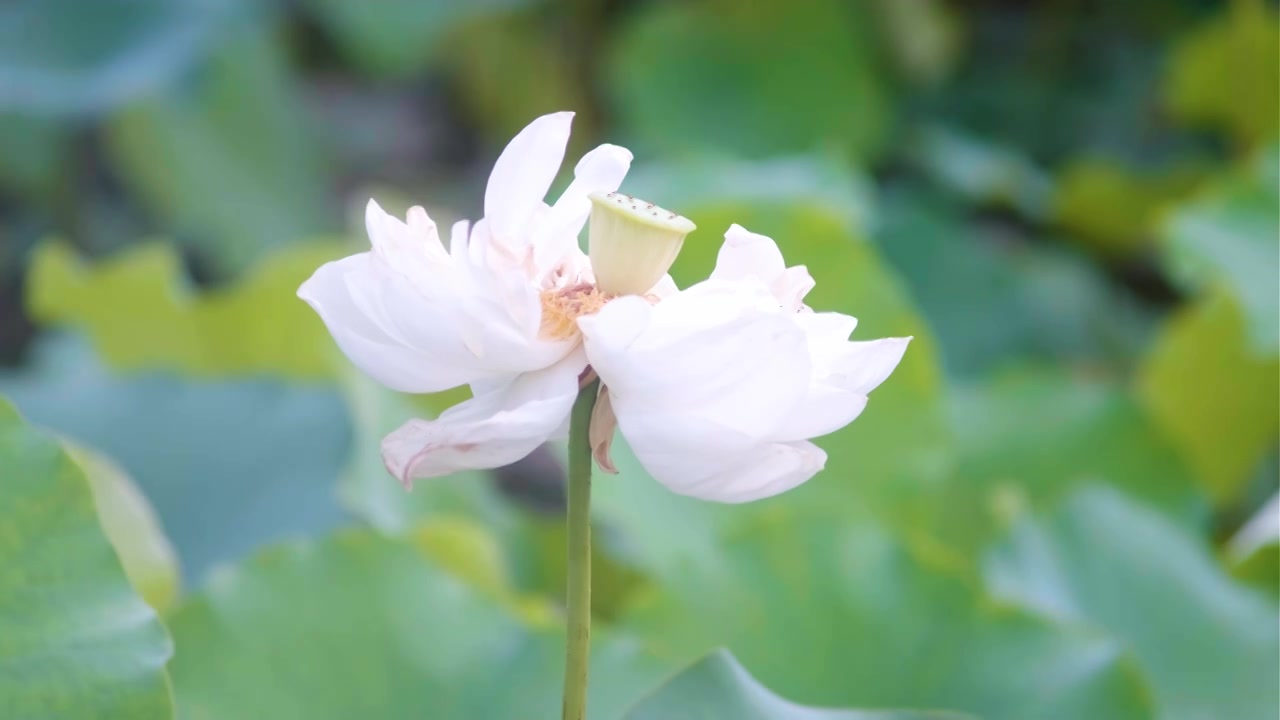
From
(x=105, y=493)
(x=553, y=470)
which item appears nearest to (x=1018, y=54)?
(x=553, y=470)

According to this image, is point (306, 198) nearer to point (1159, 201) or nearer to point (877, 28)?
point (877, 28)

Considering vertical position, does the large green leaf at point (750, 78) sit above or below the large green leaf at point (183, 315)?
above

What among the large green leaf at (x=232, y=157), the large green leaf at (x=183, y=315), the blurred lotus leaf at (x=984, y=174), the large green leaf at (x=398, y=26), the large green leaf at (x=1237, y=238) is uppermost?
the large green leaf at (x=1237, y=238)

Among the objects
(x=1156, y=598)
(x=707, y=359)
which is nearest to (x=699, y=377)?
(x=707, y=359)

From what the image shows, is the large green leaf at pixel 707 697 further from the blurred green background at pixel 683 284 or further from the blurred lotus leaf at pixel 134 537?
the blurred lotus leaf at pixel 134 537

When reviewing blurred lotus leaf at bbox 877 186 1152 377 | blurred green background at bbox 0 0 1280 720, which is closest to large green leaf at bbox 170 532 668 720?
blurred green background at bbox 0 0 1280 720

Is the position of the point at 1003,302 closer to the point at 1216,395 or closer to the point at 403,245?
the point at 1216,395

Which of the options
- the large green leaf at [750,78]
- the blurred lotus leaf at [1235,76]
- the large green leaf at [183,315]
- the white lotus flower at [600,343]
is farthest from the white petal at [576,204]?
the large green leaf at [750,78]
